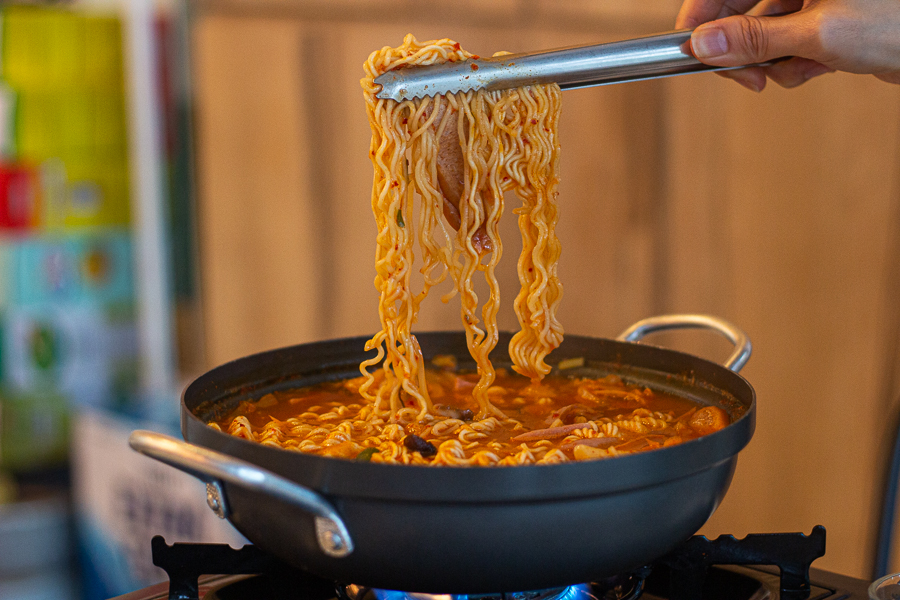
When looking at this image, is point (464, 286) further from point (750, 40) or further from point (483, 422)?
point (750, 40)

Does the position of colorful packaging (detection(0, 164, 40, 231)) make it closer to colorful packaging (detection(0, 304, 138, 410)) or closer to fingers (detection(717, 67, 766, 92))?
colorful packaging (detection(0, 304, 138, 410))

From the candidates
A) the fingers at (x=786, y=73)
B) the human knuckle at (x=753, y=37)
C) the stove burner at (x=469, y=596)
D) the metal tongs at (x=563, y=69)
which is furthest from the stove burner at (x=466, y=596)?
the fingers at (x=786, y=73)

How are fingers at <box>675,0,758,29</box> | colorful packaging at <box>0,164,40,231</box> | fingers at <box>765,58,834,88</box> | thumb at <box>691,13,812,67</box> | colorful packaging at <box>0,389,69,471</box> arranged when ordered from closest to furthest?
thumb at <box>691,13,812,67</box>, fingers at <box>765,58,834,88</box>, fingers at <box>675,0,758,29</box>, colorful packaging at <box>0,164,40,231</box>, colorful packaging at <box>0,389,69,471</box>

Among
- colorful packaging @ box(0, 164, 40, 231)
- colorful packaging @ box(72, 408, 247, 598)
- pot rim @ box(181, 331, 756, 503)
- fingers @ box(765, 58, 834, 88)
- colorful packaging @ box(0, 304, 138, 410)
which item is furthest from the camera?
colorful packaging @ box(0, 304, 138, 410)

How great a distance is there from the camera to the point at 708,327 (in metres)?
1.85

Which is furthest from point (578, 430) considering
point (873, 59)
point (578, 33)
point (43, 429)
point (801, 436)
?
point (43, 429)

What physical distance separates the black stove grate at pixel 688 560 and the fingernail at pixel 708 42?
837 mm

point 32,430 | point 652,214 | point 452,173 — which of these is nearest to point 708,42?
point 452,173

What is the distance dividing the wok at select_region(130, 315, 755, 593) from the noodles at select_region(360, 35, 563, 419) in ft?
1.63

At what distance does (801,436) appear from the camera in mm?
3252

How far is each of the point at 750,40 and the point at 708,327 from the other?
0.61 meters

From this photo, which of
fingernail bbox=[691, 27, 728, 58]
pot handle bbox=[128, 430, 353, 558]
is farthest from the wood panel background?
pot handle bbox=[128, 430, 353, 558]

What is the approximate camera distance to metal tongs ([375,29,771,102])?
58.7 inches

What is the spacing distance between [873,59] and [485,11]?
1974mm
